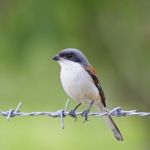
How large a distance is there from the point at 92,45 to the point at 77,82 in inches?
196

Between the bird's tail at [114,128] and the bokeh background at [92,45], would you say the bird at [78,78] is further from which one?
the bokeh background at [92,45]

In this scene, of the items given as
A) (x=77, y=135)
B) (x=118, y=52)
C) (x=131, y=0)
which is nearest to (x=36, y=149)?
(x=77, y=135)

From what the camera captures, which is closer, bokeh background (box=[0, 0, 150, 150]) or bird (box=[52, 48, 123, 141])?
bird (box=[52, 48, 123, 141])

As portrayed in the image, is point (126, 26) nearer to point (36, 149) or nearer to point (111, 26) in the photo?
point (111, 26)

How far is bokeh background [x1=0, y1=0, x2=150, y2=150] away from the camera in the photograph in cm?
1162

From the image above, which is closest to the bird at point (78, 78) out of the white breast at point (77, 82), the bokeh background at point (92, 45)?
the white breast at point (77, 82)

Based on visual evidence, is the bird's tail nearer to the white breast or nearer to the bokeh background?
the white breast

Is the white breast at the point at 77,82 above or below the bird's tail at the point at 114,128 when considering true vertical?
above

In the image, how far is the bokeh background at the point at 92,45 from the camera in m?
11.6

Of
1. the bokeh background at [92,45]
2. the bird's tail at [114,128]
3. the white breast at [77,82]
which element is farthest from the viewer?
the bokeh background at [92,45]

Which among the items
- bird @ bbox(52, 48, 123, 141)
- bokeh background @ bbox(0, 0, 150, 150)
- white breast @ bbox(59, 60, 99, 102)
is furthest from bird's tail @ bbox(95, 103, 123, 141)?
bokeh background @ bbox(0, 0, 150, 150)

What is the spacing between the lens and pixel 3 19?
12414 mm

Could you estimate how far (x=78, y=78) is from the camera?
22.3 feet

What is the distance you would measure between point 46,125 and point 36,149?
4.52 ft
